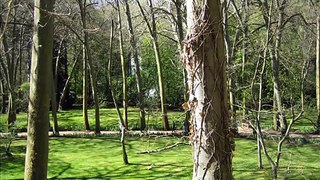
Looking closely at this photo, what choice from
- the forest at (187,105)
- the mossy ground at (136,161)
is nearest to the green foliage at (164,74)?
the forest at (187,105)

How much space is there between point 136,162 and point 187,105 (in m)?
10.8

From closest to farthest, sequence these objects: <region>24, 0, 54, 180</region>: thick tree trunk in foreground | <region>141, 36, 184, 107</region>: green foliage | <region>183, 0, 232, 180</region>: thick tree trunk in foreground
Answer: <region>183, 0, 232, 180</region>: thick tree trunk in foreground
<region>24, 0, 54, 180</region>: thick tree trunk in foreground
<region>141, 36, 184, 107</region>: green foliage

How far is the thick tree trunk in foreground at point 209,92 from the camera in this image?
216cm

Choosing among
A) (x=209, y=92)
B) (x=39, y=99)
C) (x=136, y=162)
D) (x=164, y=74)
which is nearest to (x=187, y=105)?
(x=209, y=92)

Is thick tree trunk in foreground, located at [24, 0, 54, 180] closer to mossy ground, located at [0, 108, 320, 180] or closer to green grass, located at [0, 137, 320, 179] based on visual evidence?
mossy ground, located at [0, 108, 320, 180]

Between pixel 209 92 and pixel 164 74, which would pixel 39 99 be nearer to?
pixel 209 92

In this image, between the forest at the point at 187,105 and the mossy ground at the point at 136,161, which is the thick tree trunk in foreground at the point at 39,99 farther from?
the mossy ground at the point at 136,161

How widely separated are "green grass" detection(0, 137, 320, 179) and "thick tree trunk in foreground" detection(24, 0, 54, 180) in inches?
173

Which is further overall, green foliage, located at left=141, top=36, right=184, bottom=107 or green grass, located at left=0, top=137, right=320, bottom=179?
green foliage, located at left=141, top=36, right=184, bottom=107

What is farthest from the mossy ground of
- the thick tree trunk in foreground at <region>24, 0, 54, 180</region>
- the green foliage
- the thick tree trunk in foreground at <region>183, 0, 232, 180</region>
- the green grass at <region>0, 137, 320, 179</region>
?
the green foliage

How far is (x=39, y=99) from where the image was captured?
17.7 feet

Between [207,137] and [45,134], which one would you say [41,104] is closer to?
[45,134]

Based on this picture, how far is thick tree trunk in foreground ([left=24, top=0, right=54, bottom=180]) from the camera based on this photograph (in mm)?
5367

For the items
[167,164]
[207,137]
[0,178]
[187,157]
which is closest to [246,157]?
[187,157]
